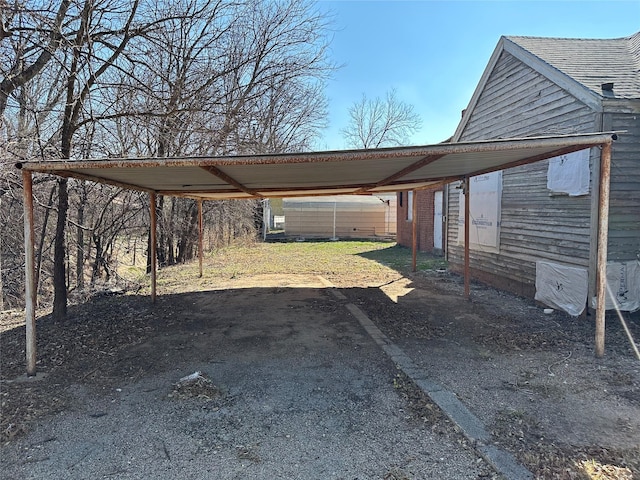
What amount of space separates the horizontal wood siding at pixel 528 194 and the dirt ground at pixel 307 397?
1220 mm

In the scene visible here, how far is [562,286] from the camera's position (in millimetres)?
6078

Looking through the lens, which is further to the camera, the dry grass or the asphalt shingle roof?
the dry grass

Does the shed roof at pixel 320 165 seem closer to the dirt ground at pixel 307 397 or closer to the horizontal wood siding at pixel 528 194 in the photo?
the horizontal wood siding at pixel 528 194

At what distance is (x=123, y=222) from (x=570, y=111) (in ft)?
28.2

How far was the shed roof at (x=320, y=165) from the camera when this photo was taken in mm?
3715

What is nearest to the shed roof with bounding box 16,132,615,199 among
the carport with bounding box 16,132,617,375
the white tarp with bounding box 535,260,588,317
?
the carport with bounding box 16,132,617,375

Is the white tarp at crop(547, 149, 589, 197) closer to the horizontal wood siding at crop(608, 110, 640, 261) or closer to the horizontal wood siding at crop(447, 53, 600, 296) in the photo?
the horizontal wood siding at crop(447, 53, 600, 296)

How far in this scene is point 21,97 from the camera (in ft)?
18.0

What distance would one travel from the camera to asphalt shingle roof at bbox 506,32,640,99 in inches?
231

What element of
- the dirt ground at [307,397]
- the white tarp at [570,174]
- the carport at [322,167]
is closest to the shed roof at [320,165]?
the carport at [322,167]

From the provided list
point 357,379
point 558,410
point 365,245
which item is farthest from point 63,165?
point 365,245

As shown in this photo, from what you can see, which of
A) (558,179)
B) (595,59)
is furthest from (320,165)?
(595,59)

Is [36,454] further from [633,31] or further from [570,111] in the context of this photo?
[633,31]

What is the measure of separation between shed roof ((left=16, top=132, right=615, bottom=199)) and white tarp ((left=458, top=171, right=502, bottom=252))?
62.3 inches
